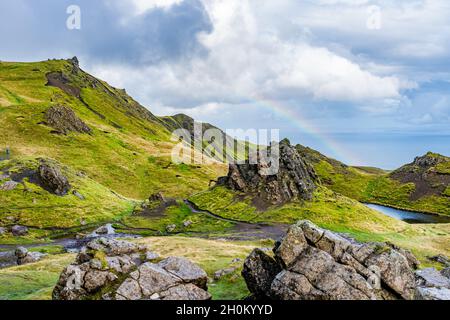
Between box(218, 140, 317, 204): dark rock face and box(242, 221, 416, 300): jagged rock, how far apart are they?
10500 centimetres

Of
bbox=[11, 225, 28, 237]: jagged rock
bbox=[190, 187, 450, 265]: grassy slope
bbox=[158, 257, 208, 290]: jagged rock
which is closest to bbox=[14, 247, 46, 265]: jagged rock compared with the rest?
bbox=[11, 225, 28, 237]: jagged rock

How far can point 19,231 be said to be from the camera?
105000 millimetres

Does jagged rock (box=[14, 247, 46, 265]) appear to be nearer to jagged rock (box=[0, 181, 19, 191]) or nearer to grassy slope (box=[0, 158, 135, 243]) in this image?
grassy slope (box=[0, 158, 135, 243])

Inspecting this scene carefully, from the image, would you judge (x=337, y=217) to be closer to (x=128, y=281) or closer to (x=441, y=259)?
(x=441, y=259)

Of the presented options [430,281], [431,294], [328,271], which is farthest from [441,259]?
[328,271]

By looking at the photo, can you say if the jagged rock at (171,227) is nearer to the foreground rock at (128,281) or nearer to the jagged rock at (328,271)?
the foreground rock at (128,281)

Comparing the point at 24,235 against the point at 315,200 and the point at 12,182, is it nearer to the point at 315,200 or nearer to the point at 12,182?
the point at 12,182

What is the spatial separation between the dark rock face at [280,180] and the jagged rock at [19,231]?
3000 inches

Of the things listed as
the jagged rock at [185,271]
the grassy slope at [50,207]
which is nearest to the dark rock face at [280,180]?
the grassy slope at [50,207]

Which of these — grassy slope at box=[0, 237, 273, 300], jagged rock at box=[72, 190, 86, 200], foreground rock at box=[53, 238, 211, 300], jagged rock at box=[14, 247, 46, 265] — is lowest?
jagged rock at box=[14, 247, 46, 265]

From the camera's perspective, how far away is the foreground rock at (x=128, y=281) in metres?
33.1

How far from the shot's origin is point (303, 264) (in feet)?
111

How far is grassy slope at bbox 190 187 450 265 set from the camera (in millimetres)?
118550
